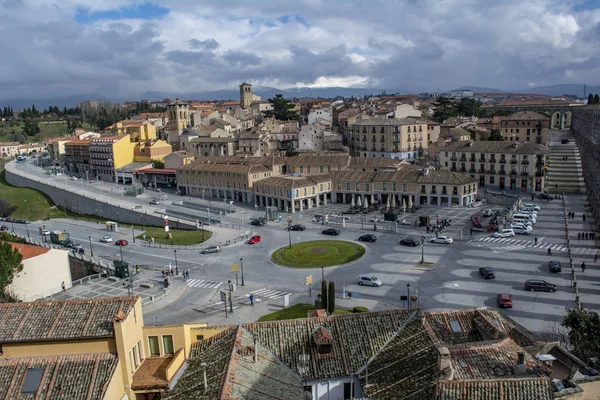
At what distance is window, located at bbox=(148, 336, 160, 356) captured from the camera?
21406 mm

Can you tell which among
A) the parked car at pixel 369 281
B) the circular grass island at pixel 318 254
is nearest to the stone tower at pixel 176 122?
the circular grass island at pixel 318 254

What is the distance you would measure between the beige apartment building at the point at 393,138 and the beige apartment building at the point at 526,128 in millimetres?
19562

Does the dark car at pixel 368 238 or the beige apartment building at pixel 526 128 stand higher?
the beige apartment building at pixel 526 128

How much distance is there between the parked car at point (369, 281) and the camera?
41.6 meters

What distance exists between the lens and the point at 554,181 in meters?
89.2

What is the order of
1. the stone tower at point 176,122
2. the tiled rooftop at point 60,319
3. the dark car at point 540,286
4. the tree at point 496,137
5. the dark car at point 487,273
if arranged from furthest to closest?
the stone tower at point 176,122, the tree at point 496,137, the dark car at point 487,273, the dark car at point 540,286, the tiled rooftop at point 60,319

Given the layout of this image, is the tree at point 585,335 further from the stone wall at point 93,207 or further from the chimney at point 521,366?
the stone wall at point 93,207

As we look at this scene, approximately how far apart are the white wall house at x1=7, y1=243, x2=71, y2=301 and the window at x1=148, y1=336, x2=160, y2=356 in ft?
82.9

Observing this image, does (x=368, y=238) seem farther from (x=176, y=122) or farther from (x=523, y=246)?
(x=176, y=122)

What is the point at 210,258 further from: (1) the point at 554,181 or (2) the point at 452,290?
(1) the point at 554,181

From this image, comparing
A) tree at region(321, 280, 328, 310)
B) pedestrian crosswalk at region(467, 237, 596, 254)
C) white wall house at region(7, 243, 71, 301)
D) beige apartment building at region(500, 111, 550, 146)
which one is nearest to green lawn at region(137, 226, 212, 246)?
white wall house at region(7, 243, 71, 301)

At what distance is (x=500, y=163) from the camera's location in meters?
79.6

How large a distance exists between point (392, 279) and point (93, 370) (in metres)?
29.3

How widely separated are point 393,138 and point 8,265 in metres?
73.0
